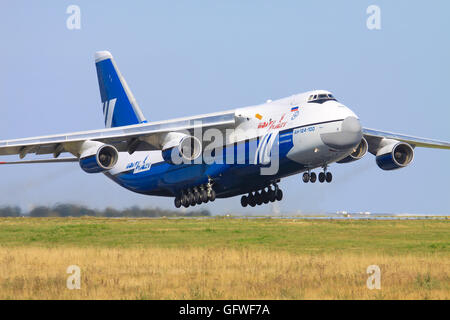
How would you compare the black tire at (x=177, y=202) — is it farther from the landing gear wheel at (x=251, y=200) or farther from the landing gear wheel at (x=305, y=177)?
the landing gear wheel at (x=305, y=177)

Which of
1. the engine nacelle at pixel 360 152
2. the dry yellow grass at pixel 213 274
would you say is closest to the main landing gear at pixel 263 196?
the engine nacelle at pixel 360 152

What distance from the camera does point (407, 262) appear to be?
2056cm

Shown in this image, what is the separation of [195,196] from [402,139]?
10.5 metres

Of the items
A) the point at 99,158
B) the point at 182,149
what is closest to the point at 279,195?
the point at 182,149

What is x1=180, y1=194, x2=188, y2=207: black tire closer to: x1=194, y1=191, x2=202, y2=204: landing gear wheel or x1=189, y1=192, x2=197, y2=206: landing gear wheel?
x1=189, y1=192, x2=197, y2=206: landing gear wheel

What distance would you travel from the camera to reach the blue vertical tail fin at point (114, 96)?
41688mm

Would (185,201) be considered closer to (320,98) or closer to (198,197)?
(198,197)

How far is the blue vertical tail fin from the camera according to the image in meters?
41.7

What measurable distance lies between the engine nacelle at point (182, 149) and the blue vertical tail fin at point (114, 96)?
8939mm

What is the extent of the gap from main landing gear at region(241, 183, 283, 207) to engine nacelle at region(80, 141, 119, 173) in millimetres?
8296

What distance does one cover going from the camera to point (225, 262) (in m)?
20.4

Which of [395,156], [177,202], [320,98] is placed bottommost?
[177,202]

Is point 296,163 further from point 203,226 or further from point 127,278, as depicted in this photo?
point 127,278

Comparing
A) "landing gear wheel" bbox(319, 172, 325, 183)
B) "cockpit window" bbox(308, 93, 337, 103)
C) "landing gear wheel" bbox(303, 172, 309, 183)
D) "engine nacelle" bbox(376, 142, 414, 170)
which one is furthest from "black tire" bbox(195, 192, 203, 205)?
"engine nacelle" bbox(376, 142, 414, 170)
